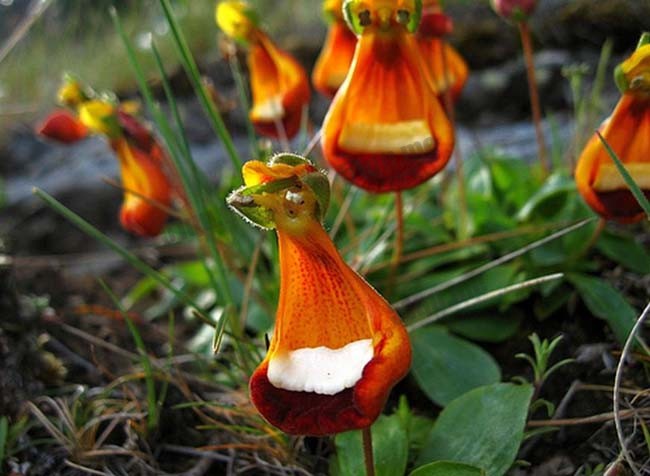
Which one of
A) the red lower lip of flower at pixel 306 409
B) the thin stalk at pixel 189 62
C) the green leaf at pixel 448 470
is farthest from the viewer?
the thin stalk at pixel 189 62

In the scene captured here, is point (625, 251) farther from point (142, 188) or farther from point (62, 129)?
point (62, 129)

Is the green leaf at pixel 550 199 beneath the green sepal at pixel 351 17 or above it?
beneath

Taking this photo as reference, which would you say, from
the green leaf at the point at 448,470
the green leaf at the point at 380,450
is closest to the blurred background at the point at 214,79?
the green leaf at the point at 380,450

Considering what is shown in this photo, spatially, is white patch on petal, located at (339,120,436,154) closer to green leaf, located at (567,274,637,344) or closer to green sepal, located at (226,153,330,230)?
green sepal, located at (226,153,330,230)

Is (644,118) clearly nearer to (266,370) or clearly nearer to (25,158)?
(266,370)

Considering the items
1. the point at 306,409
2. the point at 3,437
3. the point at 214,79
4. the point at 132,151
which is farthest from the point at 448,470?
the point at 214,79

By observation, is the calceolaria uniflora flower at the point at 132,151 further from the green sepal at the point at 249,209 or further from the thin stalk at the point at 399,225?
the green sepal at the point at 249,209

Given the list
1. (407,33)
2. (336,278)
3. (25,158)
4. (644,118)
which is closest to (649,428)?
(644,118)
